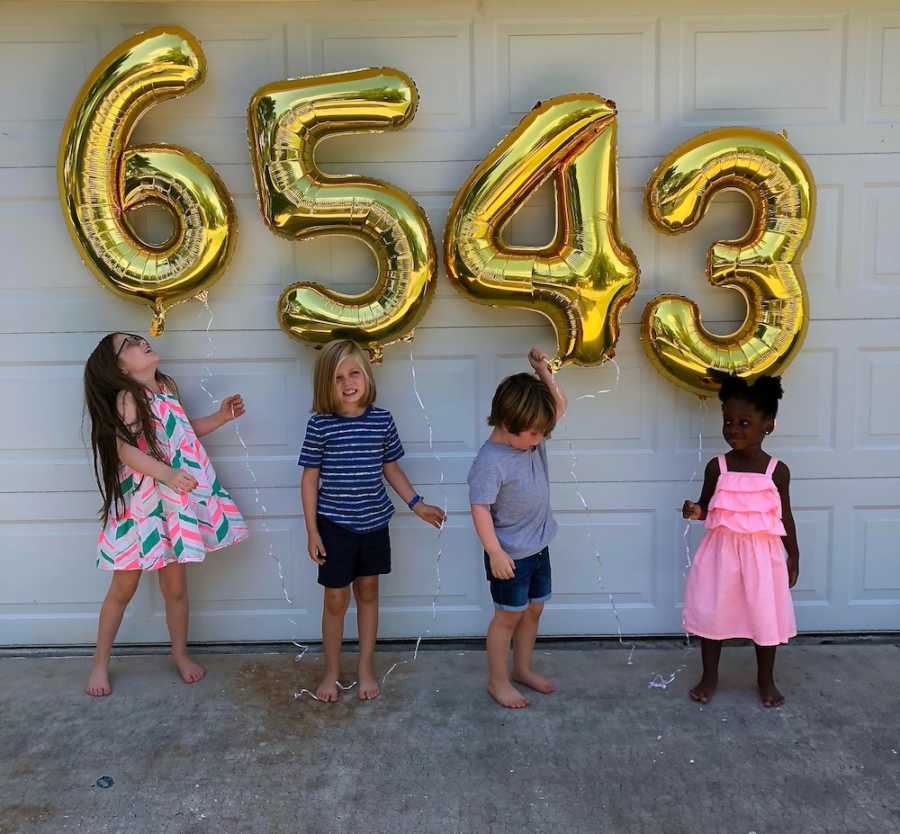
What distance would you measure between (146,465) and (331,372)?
29.5 inches

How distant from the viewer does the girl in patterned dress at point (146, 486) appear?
9.93 ft

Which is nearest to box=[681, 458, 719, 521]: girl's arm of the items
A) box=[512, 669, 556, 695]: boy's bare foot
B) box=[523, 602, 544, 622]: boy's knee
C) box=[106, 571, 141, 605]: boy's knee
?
box=[523, 602, 544, 622]: boy's knee

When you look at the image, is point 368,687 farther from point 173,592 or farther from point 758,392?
point 758,392

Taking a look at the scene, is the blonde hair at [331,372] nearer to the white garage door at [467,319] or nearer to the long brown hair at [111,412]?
the white garage door at [467,319]

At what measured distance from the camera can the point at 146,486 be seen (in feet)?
10.2

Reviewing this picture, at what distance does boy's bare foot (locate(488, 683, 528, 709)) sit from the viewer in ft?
9.70

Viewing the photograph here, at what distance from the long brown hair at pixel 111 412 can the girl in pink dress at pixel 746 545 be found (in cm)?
201

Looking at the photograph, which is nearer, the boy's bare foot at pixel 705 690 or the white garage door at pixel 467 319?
the boy's bare foot at pixel 705 690

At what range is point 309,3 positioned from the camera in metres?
3.18

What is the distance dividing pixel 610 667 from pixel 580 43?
8.02ft

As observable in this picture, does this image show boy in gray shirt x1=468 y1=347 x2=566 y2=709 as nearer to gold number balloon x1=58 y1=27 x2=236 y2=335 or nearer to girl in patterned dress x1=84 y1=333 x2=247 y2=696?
girl in patterned dress x1=84 y1=333 x2=247 y2=696

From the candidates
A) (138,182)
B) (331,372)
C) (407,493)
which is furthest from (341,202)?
(407,493)

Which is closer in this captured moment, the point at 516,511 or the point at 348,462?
the point at 516,511

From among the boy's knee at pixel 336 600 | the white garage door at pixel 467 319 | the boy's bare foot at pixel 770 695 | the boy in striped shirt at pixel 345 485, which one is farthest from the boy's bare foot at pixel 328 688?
the boy's bare foot at pixel 770 695
